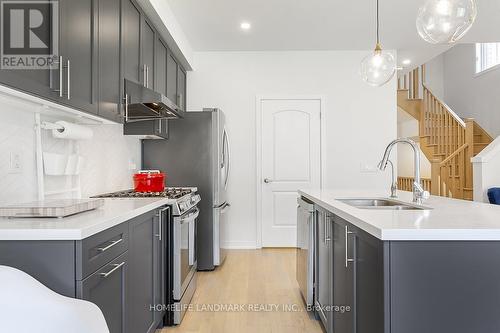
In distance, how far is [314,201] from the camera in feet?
8.43

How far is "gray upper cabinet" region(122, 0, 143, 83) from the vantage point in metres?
2.65

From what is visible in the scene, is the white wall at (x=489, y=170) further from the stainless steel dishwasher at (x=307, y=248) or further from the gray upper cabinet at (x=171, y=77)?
the gray upper cabinet at (x=171, y=77)

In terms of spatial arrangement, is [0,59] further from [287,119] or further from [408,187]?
[408,187]

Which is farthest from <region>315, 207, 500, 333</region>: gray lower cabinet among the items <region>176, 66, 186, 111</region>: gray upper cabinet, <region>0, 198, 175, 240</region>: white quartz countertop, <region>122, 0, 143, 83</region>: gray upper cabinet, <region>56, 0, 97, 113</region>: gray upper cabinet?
<region>176, 66, 186, 111</region>: gray upper cabinet

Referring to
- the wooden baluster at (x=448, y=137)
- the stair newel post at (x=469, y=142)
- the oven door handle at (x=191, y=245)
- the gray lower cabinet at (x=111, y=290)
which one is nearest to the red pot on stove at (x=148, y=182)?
the oven door handle at (x=191, y=245)

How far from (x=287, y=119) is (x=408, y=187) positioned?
473 centimetres

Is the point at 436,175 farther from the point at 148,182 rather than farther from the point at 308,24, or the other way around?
the point at 148,182

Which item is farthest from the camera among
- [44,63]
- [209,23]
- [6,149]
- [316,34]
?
[316,34]

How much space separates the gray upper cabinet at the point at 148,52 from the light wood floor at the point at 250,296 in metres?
1.93

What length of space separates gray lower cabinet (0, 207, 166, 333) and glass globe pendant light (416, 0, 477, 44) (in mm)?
1981

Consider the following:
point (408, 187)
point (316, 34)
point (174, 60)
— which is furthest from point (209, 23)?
point (408, 187)

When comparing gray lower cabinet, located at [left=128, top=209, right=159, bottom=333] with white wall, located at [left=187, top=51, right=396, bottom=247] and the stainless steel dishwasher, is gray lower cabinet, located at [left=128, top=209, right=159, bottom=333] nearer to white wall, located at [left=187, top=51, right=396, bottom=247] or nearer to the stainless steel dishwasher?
the stainless steel dishwasher

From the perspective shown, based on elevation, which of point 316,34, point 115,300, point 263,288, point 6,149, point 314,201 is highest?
point 316,34

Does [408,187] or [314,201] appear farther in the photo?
[408,187]
